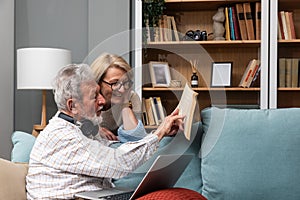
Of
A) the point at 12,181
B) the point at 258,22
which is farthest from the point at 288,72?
the point at 12,181

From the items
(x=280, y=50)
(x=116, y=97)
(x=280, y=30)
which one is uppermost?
(x=280, y=30)

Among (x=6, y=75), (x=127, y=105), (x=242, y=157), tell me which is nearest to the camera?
(x=127, y=105)

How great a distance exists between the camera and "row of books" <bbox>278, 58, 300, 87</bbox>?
3.67 metres

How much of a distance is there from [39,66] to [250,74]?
1516 mm

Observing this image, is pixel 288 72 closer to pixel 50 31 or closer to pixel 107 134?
pixel 50 31

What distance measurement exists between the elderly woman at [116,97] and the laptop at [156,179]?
0.23 meters

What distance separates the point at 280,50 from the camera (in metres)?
3.69

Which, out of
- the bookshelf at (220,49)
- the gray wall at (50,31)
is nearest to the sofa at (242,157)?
the bookshelf at (220,49)

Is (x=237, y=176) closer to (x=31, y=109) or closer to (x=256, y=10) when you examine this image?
(x=256, y=10)

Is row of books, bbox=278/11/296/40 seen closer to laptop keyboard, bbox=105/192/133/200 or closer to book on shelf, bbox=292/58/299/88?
book on shelf, bbox=292/58/299/88

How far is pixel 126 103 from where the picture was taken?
1960 millimetres

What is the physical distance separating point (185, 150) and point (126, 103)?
1.32ft

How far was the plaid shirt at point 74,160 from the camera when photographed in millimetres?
1937

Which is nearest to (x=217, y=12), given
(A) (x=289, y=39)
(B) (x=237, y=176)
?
(A) (x=289, y=39)
